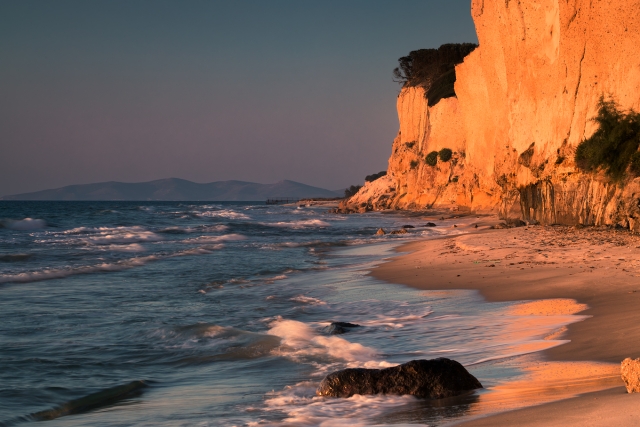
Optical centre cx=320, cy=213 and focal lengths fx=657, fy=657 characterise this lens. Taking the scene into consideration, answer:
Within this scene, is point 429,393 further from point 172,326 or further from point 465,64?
point 465,64

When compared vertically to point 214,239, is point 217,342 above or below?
below

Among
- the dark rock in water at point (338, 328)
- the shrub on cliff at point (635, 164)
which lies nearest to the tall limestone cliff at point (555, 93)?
the shrub on cliff at point (635, 164)

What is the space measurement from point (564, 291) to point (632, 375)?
5902 mm

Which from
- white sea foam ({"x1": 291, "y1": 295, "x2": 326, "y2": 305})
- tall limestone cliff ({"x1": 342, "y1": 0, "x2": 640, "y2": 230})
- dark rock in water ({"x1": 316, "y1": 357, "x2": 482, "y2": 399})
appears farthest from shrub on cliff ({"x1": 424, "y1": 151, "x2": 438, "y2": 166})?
dark rock in water ({"x1": 316, "y1": 357, "x2": 482, "y2": 399})

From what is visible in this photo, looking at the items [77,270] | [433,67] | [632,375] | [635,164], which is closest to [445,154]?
[433,67]

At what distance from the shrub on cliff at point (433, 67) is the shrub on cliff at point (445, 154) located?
23.4 feet

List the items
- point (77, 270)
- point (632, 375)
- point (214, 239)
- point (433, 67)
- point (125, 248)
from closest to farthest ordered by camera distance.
Answer: 1. point (632, 375)
2. point (77, 270)
3. point (125, 248)
4. point (214, 239)
5. point (433, 67)

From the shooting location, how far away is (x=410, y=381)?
5734 mm

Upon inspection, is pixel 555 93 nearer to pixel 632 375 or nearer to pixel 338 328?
pixel 338 328

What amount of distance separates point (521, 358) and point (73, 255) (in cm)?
2054

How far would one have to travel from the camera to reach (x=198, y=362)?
8039mm

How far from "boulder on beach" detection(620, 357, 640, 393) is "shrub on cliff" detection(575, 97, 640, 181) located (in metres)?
16.5

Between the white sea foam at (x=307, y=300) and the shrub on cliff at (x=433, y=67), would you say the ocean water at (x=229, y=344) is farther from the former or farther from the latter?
the shrub on cliff at (x=433, y=67)

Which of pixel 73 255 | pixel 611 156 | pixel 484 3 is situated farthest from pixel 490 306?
pixel 484 3
